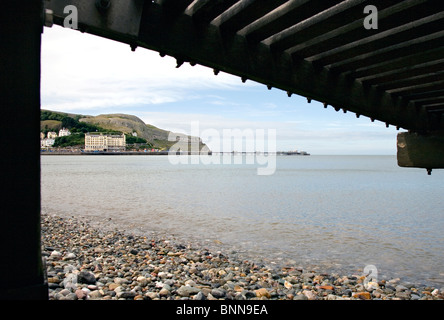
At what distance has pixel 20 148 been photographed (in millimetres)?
2650

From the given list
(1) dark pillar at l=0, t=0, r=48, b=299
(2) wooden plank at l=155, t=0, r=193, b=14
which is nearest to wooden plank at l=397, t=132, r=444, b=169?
(2) wooden plank at l=155, t=0, r=193, b=14

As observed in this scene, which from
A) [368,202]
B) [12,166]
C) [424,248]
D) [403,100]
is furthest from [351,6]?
[368,202]

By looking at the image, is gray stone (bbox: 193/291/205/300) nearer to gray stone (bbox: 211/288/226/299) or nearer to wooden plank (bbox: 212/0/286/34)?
gray stone (bbox: 211/288/226/299)

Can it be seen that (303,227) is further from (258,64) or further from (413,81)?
(258,64)

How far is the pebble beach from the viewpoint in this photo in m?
7.09

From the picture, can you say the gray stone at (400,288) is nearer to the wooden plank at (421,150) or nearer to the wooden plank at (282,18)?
the wooden plank at (421,150)

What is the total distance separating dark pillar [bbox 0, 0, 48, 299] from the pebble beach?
4073 millimetres

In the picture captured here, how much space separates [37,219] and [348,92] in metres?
7.57

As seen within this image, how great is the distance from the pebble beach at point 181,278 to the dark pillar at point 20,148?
160 inches

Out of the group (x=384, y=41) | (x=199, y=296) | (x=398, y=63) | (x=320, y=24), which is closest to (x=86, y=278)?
(x=199, y=296)

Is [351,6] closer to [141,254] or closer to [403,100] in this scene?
[403,100]

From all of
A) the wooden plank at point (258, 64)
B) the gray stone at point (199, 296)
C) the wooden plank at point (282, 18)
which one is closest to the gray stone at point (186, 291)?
the gray stone at point (199, 296)

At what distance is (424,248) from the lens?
1456 centimetres

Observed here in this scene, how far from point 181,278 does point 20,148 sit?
6.45m
